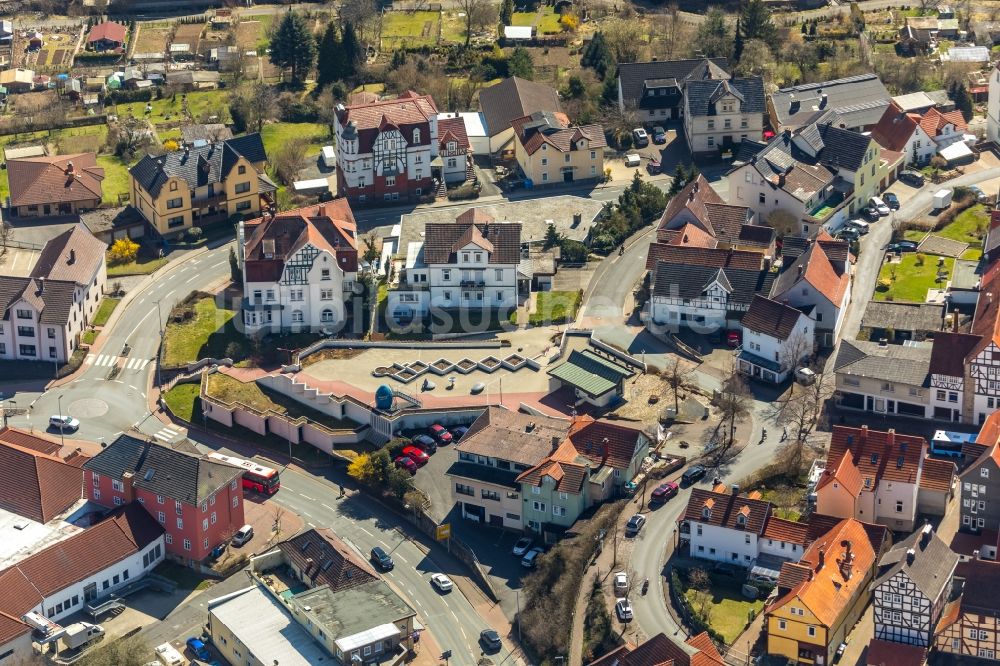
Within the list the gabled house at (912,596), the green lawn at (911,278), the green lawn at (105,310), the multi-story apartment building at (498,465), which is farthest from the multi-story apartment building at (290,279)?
the gabled house at (912,596)

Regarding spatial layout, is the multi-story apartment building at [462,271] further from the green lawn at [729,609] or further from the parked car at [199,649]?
the green lawn at [729,609]

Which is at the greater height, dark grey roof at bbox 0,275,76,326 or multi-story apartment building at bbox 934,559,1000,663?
dark grey roof at bbox 0,275,76,326

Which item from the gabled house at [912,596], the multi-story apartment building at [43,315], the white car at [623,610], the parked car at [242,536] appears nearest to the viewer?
the gabled house at [912,596]

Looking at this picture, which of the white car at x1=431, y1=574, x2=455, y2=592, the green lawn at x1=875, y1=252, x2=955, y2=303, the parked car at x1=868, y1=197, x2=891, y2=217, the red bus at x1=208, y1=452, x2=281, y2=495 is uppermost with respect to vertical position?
the parked car at x1=868, y1=197, x2=891, y2=217

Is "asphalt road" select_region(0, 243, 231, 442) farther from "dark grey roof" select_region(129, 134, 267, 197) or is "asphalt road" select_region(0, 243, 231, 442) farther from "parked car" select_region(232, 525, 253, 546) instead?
"parked car" select_region(232, 525, 253, 546)

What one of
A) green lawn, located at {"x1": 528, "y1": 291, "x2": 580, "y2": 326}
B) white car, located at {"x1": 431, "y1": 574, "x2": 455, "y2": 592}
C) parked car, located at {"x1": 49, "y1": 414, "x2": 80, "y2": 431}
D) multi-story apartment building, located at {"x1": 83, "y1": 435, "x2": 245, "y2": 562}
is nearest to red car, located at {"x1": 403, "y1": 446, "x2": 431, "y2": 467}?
white car, located at {"x1": 431, "y1": 574, "x2": 455, "y2": 592}

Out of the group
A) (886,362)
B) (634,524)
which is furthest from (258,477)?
(886,362)

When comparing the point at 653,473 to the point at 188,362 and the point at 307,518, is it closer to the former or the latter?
the point at 307,518
